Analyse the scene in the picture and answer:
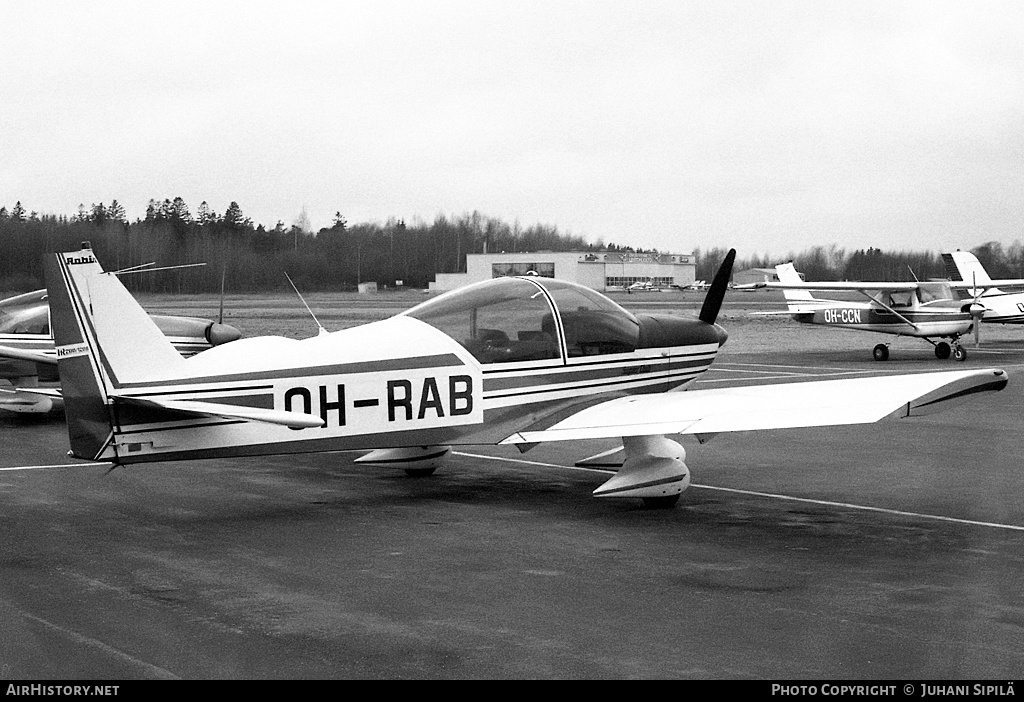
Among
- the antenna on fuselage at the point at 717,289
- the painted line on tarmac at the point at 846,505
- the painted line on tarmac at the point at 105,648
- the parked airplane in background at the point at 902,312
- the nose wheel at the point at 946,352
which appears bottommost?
the nose wheel at the point at 946,352

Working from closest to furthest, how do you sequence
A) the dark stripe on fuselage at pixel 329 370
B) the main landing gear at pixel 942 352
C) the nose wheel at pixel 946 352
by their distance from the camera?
the dark stripe on fuselage at pixel 329 370 → the main landing gear at pixel 942 352 → the nose wheel at pixel 946 352

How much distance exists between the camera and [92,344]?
26.5 ft

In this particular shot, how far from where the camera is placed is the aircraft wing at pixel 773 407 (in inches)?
307

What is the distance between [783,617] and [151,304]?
144 ft

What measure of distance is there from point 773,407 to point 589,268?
250 ft

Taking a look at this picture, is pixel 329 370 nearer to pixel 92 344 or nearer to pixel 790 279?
pixel 92 344

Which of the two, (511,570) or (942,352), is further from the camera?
(942,352)

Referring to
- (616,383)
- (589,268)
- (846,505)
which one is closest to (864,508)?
(846,505)

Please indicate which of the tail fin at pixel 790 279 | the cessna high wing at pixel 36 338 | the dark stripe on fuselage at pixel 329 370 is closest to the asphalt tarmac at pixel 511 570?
the dark stripe on fuselage at pixel 329 370

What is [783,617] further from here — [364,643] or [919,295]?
[919,295]

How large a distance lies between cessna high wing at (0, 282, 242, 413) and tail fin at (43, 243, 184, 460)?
7.27 m

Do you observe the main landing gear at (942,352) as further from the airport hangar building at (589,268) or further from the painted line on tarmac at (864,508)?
the painted line on tarmac at (864,508)

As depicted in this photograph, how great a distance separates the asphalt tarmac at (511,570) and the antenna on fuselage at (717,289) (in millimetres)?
1552

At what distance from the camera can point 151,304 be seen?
4638 centimetres
